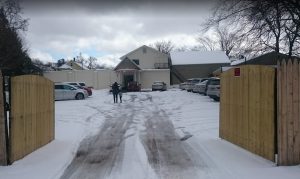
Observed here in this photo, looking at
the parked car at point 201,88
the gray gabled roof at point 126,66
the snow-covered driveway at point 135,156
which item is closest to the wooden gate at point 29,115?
the snow-covered driveway at point 135,156

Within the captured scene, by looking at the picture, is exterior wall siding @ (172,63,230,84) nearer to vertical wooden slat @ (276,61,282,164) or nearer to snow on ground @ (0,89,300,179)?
snow on ground @ (0,89,300,179)

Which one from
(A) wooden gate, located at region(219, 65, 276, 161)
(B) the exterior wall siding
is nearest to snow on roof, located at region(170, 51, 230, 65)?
(B) the exterior wall siding

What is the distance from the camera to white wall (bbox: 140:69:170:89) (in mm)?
69963

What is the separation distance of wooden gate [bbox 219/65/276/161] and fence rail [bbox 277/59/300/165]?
1.00 feet

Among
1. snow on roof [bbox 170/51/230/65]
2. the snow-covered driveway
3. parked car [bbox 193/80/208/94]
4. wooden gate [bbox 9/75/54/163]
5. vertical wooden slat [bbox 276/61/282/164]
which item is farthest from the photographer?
snow on roof [bbox 170/51/230/65]

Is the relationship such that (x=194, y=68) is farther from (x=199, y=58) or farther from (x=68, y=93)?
(x=68, y=93)

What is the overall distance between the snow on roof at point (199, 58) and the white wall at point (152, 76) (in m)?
4.61

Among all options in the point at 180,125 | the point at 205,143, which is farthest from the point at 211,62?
the point at 205,143

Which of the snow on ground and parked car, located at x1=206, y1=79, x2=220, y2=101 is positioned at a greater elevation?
parked car, located at x1=206, y1=79, x2=220, y2=101

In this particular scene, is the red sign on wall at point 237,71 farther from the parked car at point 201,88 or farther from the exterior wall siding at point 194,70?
the exterior wall siding at point 194,70

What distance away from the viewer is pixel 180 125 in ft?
59.7

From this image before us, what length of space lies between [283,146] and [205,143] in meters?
3.94

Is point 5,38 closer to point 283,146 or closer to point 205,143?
point 205,143

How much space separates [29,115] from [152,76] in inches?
2336
